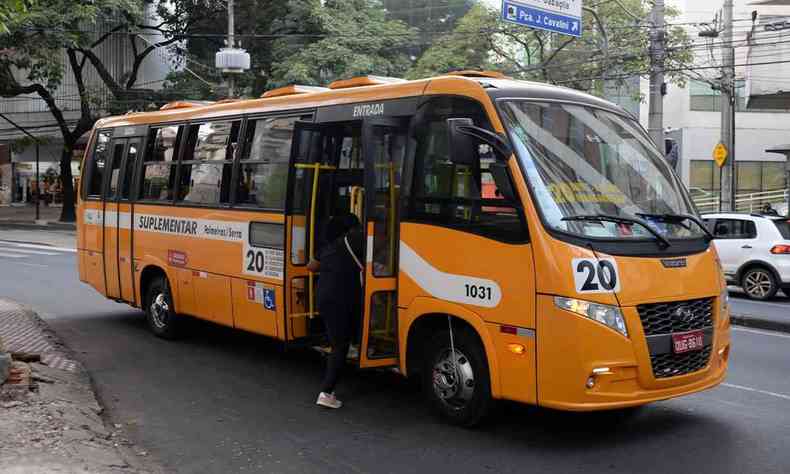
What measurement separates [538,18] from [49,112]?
3368cm

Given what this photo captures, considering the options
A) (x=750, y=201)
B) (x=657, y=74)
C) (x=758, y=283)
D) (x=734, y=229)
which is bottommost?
(x=758, y=283)

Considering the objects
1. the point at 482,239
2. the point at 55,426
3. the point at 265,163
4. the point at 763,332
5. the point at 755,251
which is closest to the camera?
the point at 55,426

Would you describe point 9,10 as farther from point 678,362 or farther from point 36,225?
point 36,225

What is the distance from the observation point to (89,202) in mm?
12281

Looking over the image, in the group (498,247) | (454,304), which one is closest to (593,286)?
(498,247)

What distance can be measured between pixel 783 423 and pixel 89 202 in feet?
31.7

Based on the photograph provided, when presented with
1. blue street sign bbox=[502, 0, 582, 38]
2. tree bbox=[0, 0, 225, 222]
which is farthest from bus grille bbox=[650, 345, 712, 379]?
tree bbox=[0, 0, 225, 222]

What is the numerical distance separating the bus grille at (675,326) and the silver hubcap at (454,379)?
1.41 m

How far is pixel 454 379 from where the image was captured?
6.67 metres

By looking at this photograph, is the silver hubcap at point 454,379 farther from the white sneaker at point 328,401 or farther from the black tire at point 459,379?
the white sneaker at point 328,401

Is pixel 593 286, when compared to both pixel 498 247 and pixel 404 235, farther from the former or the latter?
pixel 404 235

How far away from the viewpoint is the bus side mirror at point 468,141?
20.7 ft

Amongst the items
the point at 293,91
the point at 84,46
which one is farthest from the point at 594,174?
the point at 84,46

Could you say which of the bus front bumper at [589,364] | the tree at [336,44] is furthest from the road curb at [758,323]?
the tree at [336,44]
